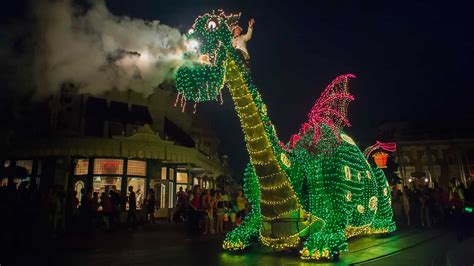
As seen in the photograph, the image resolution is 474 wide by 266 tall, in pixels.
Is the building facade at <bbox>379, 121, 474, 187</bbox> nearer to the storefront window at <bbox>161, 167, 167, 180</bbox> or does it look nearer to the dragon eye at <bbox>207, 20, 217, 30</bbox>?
the storefront window at <bbox>161, 167, 167, 180</bbox>

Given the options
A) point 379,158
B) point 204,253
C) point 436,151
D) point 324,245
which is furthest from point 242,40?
point 436,151

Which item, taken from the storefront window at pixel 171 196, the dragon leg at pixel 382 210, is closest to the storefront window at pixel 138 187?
the storefront window at pixel 171 196

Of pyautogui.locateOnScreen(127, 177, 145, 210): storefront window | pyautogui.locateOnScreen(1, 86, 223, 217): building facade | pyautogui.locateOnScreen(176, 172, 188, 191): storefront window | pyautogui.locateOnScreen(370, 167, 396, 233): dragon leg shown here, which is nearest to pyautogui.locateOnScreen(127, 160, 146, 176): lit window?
pyautogui.locateOnScreen(1, 86, 223, 217): building facade

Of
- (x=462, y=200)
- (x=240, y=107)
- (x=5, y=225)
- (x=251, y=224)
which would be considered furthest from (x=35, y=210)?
(x=462, y=200)

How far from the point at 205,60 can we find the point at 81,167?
43.7ft


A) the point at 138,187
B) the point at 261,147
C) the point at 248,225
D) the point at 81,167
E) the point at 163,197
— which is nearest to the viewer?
the point at 261,147

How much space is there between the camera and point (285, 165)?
6977mm

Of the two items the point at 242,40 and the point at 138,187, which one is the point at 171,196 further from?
the point at 242,40

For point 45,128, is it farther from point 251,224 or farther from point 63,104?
point 251,224

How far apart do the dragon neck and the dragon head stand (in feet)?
0.97

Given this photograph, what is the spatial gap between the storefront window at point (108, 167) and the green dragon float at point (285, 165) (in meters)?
11.4

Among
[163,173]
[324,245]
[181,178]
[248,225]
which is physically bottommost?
[324,245]

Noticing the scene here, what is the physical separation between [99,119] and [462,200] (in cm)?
1587

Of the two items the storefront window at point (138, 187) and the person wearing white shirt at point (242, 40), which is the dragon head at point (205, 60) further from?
the storefront window at point (138, 187)
